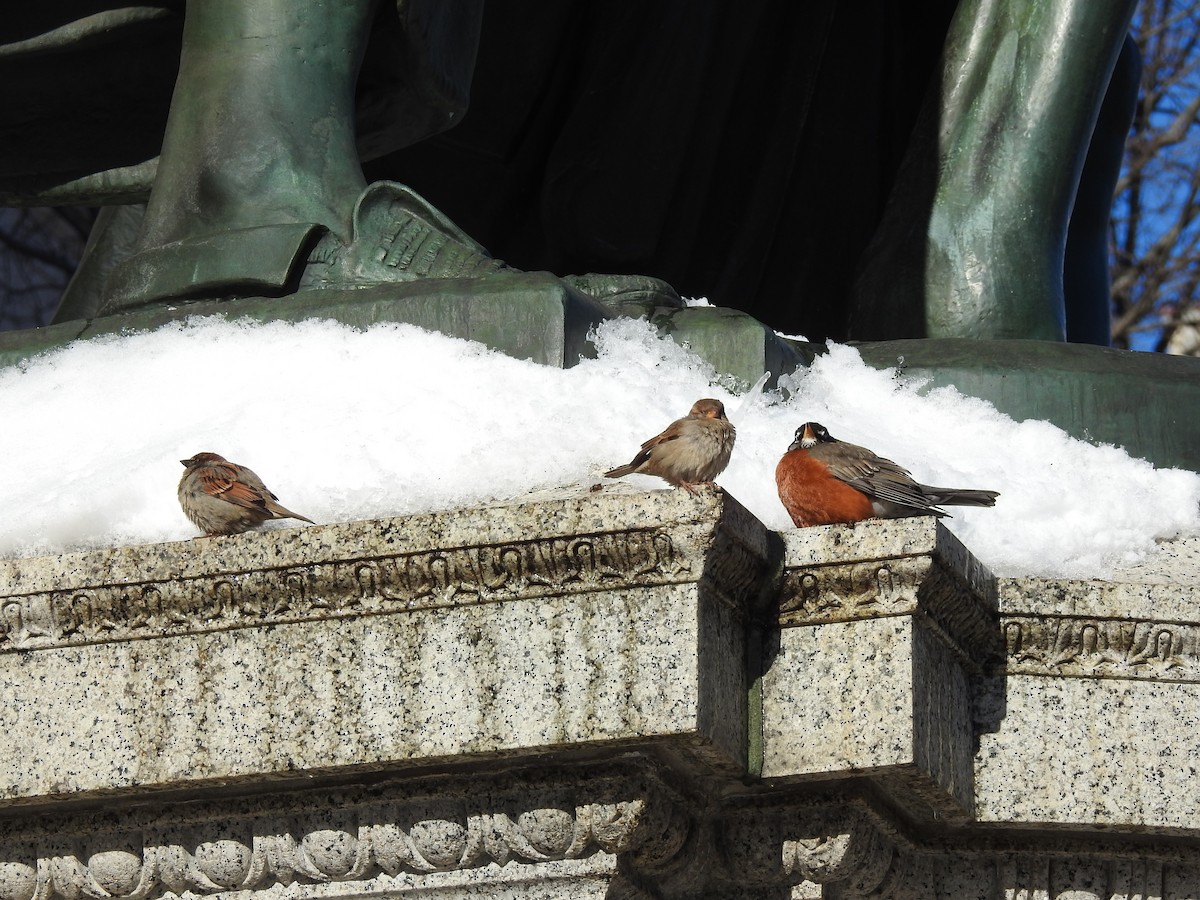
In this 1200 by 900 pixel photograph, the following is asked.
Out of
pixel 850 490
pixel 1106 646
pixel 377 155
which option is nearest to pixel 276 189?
pixel 377 155

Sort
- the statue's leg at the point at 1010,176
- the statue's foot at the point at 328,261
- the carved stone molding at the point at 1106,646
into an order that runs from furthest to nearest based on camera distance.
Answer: the statue's leg at the point at 1010,176 < the statue's foot at the point at 328,261 < the carved stone molding at the point at 1106,646

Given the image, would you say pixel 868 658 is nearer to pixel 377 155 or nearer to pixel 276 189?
pixel 276 189

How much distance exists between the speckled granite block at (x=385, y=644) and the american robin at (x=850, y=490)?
0.48 ft

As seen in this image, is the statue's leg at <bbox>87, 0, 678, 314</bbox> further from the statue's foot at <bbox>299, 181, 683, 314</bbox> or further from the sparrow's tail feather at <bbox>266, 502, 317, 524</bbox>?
the sparrow's tail feather at <bbox>266, 502, 317, 524</bbox>

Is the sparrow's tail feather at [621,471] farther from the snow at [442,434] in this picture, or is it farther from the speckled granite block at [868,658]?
the speckled granite block at [868,658]

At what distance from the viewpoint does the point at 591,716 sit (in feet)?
10.7

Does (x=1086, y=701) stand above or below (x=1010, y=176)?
below

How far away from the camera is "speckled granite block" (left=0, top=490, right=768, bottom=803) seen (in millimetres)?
3271

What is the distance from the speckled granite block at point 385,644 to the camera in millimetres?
3271

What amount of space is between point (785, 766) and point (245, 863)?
752 mm

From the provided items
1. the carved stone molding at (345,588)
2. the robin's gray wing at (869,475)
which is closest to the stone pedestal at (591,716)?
the carved stone molding at (345,588)

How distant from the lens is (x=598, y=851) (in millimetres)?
3346

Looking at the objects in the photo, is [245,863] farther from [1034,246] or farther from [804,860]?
[1034,246]

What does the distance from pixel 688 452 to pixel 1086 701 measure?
685mm
